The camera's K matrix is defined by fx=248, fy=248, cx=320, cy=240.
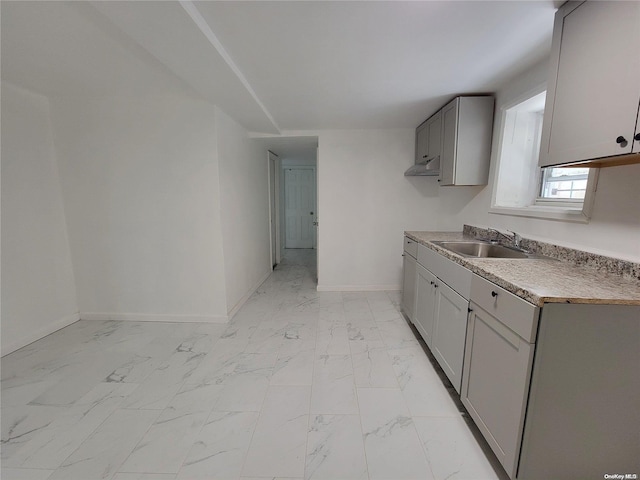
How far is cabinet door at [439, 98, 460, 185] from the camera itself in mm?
2357

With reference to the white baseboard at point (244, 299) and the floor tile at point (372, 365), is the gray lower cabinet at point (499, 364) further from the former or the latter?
the white baseboard at point (244, 299)

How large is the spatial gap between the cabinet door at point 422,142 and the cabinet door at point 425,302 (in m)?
1.52

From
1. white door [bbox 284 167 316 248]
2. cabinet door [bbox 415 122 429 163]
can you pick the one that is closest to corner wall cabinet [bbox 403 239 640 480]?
cabinet door [bbox 415 122 429 163]

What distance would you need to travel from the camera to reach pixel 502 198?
2283 mm

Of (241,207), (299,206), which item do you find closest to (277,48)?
(241,207)

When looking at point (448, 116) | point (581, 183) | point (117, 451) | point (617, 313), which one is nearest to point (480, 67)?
point (448, 116)

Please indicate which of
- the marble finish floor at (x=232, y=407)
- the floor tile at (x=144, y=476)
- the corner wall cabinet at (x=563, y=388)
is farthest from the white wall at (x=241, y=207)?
the corner wall cabinet at (x=563, y=388)

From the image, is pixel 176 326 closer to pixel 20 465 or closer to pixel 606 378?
pixel 20 465

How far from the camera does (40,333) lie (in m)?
2.44

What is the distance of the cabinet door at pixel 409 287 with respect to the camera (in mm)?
2508

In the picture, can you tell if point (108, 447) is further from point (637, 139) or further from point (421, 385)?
point (637, 139)

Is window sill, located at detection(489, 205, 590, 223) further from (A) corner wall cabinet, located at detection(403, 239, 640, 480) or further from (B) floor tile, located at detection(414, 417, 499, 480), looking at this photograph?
(B) floor tile, located at detection(414, 417, 499, 480)

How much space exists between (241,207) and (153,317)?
1.61m

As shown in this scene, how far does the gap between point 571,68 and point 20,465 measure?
346cm
